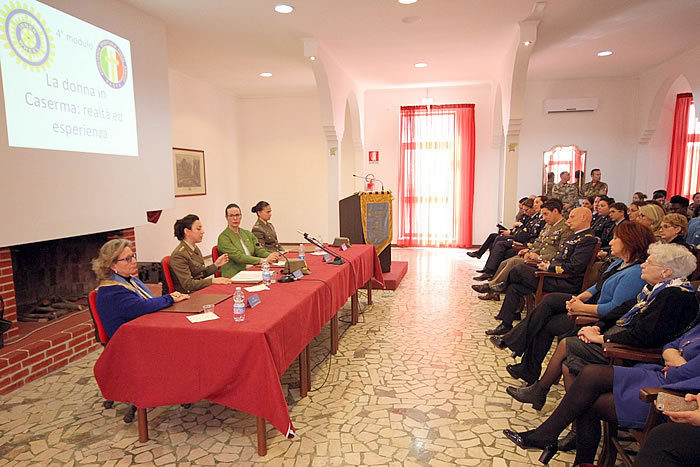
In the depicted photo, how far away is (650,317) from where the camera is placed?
2.04 m

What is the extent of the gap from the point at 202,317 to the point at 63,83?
101 inches

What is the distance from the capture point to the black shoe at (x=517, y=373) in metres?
2.89

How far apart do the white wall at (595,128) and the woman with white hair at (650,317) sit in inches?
250

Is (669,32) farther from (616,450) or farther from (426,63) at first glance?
(616,450)

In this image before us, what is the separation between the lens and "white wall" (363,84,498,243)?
332 inches

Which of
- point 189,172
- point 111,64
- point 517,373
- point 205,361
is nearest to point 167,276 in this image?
point 205,361

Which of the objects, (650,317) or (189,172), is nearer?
(650,317)

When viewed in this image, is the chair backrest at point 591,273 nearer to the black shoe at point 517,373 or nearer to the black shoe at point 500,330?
the black shoe at point 500,330

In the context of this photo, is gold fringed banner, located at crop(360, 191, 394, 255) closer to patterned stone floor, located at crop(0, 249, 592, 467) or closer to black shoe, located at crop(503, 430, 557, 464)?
patterned stone floor, located at crop(0, 249, 592, 467)

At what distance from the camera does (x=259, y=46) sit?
5.55m

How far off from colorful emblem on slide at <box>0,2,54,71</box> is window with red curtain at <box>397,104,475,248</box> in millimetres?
6418

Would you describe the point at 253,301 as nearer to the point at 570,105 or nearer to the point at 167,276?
the point at 167,276

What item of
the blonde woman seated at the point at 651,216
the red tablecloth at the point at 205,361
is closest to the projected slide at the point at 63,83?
the red tablecloth at the point at 205,361

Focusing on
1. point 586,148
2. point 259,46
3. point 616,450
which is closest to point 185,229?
point 616,450
